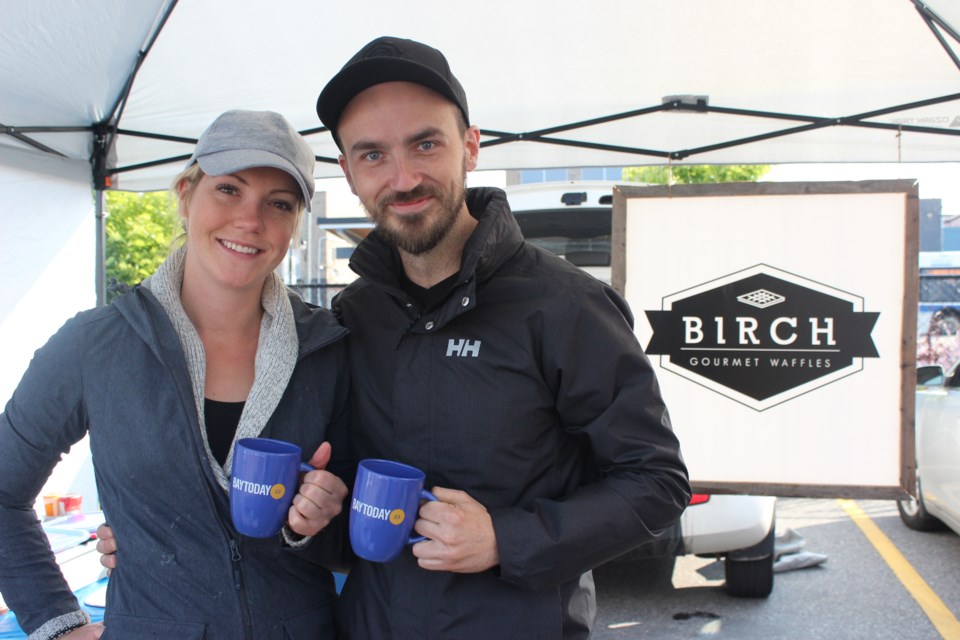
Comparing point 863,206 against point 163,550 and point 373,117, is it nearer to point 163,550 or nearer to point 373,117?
point 373,117

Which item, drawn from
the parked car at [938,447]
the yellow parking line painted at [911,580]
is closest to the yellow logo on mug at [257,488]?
the yellow parking line painted at [911,580]

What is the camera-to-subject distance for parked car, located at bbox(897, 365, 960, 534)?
5.51 m

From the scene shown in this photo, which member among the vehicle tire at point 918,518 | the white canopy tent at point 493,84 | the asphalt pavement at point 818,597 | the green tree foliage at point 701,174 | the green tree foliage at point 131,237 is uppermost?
the green tree foliage at point 701,174

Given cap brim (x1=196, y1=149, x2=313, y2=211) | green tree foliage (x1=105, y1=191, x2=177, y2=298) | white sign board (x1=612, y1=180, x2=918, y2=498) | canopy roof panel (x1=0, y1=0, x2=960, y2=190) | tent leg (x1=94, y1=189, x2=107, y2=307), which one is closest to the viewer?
cap brim (x1=196, y1=149, x2=313, y2=211)

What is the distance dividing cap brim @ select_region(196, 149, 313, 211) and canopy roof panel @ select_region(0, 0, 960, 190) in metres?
1.60

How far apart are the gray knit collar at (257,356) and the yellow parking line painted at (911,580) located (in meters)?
4.44

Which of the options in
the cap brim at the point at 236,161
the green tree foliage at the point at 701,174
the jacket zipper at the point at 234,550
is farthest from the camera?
the green tree foliage at the point at 701,174

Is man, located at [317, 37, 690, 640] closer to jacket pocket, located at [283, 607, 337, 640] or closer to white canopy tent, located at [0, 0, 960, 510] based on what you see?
jacket pocket, located at [283, 607, 337, 640]

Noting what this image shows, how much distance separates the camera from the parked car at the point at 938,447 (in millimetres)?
5512

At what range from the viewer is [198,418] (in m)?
1.55

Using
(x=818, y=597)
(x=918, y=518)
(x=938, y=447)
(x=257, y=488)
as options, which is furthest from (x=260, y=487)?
(x=918, y=518)

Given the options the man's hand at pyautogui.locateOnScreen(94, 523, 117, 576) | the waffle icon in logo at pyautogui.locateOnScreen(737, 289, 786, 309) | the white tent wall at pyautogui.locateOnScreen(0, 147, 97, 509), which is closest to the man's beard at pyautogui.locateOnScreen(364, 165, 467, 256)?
the man's hand at pyautogui.locateOnScreen(94, 523, 117, 576)

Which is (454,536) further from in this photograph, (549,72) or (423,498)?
(549,72)

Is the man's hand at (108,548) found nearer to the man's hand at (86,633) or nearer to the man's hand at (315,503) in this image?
the man's hand at (86,633)
